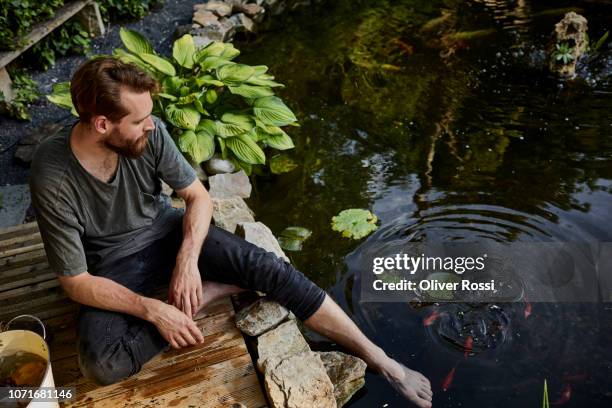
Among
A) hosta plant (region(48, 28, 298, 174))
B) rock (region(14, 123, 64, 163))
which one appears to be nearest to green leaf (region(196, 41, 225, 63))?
hosta plant (region(48, 28, 298, 174))

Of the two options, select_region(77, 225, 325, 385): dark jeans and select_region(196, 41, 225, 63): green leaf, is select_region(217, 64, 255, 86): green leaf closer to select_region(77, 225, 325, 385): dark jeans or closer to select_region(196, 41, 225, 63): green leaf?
select_region(196, 41, 225, 63): green leaf

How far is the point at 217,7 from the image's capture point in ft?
20.6

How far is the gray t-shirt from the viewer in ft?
7.22

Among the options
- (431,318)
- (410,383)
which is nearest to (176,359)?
(410,383)

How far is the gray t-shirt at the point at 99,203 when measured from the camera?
2.20 metres

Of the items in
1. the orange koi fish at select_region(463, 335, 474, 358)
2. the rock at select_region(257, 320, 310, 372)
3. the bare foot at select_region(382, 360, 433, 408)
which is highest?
the rock at select_region(257, 320, 310, 372)

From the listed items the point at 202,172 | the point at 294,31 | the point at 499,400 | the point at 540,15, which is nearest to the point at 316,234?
the point at 202,172

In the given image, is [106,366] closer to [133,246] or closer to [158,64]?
[133,246]

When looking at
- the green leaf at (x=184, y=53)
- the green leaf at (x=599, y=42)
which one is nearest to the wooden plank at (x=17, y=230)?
the green leaf at (x=184, y=53)

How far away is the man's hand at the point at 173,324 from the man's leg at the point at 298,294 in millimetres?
343

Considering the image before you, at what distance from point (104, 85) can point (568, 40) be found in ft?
14.9

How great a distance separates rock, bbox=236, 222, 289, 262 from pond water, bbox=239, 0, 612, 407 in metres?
0.44

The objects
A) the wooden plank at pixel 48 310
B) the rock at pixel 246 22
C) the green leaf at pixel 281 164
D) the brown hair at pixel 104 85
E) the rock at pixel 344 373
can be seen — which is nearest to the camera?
the brown hair at pixel 104 85

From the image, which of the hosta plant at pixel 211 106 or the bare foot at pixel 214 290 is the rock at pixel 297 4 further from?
the bare foot at pixel 214 290
